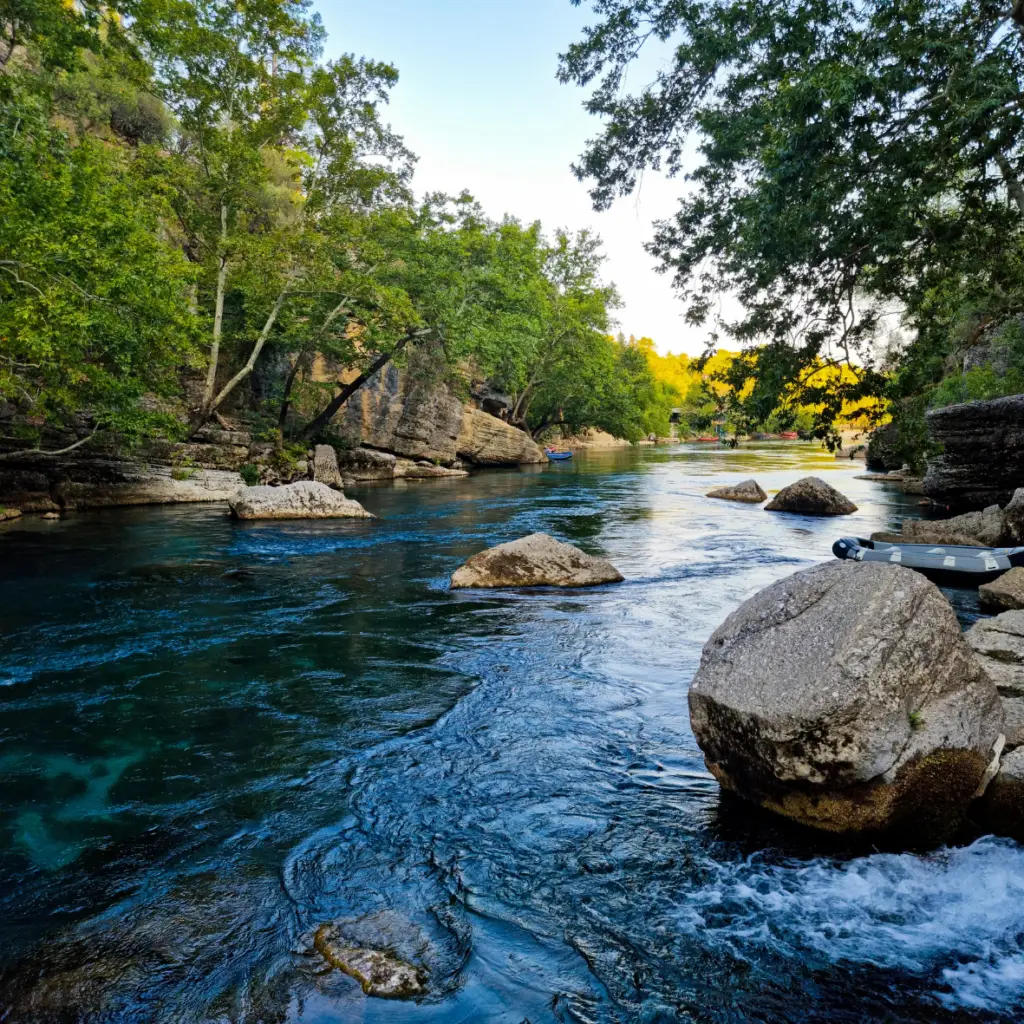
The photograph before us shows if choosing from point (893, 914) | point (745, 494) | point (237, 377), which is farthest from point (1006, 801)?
point (237, 377)

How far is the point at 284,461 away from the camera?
84.1 feet

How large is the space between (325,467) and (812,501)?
17678 mm

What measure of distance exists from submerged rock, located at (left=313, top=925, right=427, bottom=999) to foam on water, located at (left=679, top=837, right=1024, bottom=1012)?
144 cm

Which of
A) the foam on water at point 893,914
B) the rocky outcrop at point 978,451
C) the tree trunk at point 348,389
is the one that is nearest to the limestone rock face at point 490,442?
the tree trunk at point 348,389

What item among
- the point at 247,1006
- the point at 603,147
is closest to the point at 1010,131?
the point at 603,147

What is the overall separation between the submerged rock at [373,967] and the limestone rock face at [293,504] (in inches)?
634

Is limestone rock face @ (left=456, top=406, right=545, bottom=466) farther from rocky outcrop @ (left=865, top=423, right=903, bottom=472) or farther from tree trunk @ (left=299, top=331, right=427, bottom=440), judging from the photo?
rocky outcrop @ (left=865, top=423, right=903, bottom=472)

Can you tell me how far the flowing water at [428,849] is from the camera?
319 centimetres

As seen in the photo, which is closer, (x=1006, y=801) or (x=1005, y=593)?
(x=1006, y=801)

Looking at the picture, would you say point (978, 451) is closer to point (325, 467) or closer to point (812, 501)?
point (812, 501)

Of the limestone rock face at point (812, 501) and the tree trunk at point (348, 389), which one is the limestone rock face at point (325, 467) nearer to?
the tree trunk at point (348, 389)

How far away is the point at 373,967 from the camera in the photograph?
3252mm

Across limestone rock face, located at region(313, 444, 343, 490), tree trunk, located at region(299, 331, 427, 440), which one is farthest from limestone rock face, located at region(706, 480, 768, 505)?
limestone rock face, located at region(313, 444, 343, 490)

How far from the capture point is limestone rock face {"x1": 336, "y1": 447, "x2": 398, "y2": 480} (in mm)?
31737
